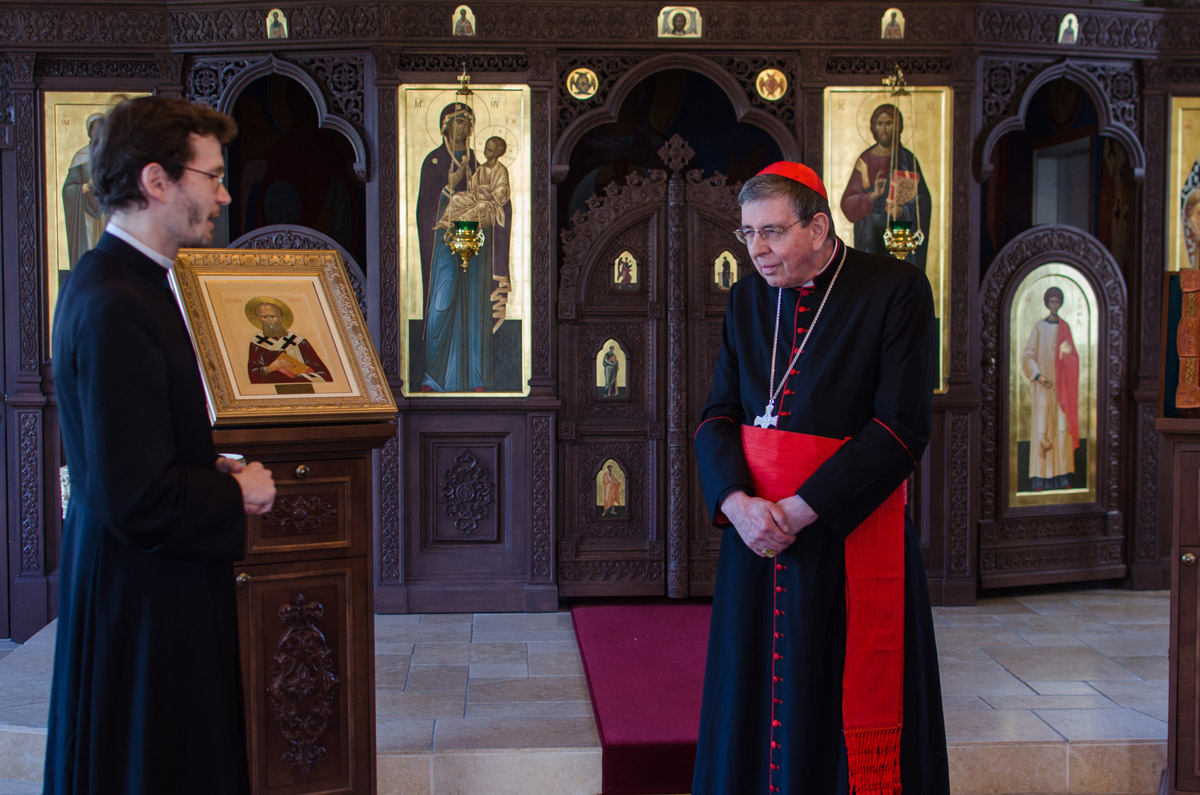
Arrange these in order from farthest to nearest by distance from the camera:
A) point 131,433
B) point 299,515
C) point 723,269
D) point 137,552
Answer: point 723,269 < point 299,515 < point 137,552 < point 131,433

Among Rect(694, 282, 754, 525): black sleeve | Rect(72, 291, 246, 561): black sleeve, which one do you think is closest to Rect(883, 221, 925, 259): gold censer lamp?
Rect(694, 282, 754, 525): black sleeve

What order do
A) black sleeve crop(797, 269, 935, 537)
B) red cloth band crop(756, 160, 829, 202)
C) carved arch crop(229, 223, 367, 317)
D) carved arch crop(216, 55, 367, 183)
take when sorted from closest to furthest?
black sleeve crop(797, 269, 935, 537)
red cloth band crop(756, 160, 829, 202)
carved arch crop(216, 55, 367, 183)
carved arch crop(229, 223, 367, 317)

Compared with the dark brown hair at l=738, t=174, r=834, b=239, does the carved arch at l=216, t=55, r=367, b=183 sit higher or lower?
higher

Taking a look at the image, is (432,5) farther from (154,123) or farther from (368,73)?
(154,123)

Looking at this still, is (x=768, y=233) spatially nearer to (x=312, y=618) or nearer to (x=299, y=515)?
(x=299, y=515)

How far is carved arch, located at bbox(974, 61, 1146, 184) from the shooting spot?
6203mm

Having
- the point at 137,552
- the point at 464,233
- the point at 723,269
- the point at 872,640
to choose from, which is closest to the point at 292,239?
the point at 464,233

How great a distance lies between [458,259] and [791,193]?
365 cm

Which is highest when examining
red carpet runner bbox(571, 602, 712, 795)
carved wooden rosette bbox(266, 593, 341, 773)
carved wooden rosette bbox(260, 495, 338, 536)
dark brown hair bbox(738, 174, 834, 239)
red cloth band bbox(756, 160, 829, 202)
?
red cloth band bbox(756, 160, 829, 202)

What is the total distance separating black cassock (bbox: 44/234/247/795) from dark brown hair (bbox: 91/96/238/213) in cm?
11

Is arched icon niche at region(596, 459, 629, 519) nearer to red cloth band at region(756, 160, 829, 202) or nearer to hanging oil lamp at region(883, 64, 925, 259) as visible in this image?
hanging oil lamp at region(883, 64, 925, 259)

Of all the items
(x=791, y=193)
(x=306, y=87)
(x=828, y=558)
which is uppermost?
(x=306, y=87)

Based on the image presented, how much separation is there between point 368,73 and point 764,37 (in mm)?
2365

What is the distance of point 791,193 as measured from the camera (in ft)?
8.90
